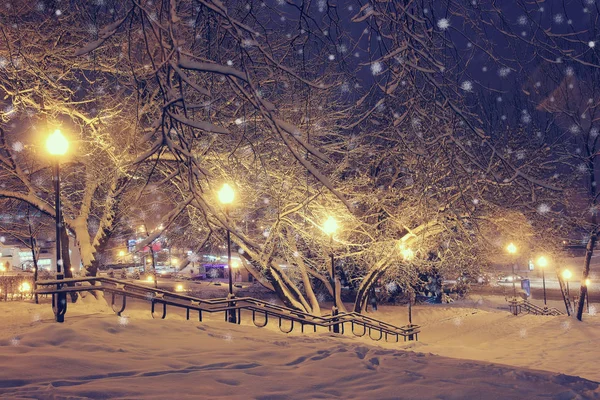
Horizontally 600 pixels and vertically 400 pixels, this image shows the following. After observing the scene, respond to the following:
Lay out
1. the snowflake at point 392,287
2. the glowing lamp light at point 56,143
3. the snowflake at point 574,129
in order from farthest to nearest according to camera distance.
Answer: the snowflake at point 392,287, the snowflake at point 574,129, the glowing lamp light at point 56,143

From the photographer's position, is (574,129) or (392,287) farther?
(392,287)

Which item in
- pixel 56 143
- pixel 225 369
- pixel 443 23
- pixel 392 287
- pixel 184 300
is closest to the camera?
pixel 443 23

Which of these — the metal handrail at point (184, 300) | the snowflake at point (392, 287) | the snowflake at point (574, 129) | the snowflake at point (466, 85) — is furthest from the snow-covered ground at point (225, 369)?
the snowflake at point (392, 287)

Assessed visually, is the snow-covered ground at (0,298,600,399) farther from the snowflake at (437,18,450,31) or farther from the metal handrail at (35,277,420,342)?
the snowflake at (437,18,450,31)

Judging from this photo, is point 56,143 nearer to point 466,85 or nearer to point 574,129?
point 466,85

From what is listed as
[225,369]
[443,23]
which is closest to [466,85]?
[443,23]

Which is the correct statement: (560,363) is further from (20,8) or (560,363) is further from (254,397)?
(20,8)

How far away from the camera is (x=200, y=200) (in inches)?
141

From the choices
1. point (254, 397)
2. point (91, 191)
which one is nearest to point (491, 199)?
point (91, 191)

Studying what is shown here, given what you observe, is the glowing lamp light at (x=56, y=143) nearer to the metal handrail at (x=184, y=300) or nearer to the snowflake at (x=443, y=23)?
the metal handrail at (x=184, y=300)

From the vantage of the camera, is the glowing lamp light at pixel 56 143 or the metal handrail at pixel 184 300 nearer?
the metal handrail at pixel 184 300

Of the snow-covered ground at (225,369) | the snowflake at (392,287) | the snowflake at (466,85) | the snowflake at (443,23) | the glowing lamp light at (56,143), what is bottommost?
the snowflake at (392,287)

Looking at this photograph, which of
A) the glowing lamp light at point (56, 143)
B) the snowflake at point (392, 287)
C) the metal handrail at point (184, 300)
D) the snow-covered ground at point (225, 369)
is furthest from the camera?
the snowflake at point (392, 287)

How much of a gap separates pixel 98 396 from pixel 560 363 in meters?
11.1
